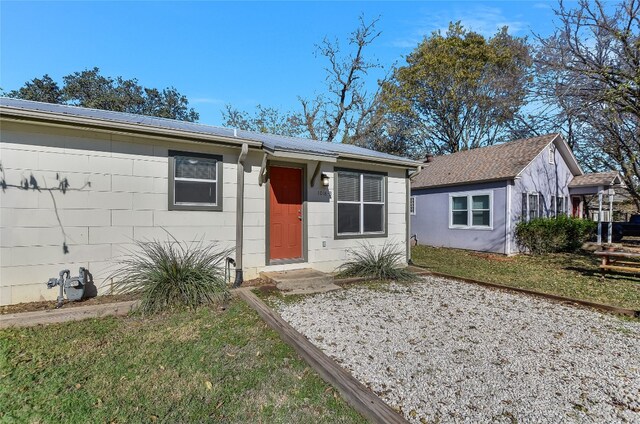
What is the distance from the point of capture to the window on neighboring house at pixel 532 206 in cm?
1194

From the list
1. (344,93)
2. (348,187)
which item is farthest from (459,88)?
(348,187)

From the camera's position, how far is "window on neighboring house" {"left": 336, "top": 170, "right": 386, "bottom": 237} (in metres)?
7.39

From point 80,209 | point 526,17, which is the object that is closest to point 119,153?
point 80,209

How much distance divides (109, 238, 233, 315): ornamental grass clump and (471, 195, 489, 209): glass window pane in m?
10.3

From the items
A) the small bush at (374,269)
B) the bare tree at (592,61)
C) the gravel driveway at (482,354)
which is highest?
the bare tree at (592,61)

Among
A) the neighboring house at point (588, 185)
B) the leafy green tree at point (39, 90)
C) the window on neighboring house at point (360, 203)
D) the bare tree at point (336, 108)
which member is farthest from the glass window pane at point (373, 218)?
the leafy green tree at point (39, 90)

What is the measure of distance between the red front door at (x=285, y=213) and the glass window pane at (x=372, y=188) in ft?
5.59

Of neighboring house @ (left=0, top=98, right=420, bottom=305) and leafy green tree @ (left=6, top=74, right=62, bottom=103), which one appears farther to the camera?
leafy green tree @ (left=6, top=74, right=62, bottom=103)

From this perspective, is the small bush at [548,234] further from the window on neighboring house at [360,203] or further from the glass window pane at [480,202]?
the window on neighboring house at [360,203]

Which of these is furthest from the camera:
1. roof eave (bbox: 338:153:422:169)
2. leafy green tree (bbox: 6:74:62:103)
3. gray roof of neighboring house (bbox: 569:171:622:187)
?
leafy green tree (bbox: 6:74:62:103)

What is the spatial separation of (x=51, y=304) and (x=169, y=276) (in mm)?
1619

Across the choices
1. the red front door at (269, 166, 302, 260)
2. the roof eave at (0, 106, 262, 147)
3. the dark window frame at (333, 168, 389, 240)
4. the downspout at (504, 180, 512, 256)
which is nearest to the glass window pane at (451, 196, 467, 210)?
the downspout at (504, 180, 512, 256)

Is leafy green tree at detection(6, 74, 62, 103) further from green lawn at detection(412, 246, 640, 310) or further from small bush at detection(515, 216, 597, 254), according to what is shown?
small bush at detection(515, 216, 597, 254)

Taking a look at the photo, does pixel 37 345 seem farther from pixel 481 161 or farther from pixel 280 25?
pixel 481 161
